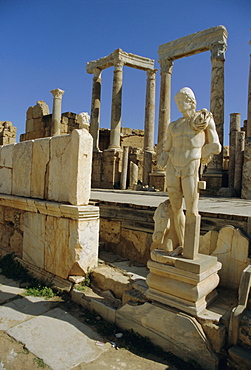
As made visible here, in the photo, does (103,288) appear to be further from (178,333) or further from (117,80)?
(117,80)

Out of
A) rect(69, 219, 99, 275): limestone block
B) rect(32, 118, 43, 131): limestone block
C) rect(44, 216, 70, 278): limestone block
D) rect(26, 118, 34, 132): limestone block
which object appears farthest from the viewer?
rect(26, 118, 34, 132): limestone block

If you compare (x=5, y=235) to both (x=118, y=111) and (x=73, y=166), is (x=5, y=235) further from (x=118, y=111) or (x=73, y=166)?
(x=118, y=111)

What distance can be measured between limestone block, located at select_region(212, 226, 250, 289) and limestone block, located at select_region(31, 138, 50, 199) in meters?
2.89

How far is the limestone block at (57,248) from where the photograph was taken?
3.97 m

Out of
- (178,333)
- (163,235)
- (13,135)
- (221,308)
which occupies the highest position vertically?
(13,135)

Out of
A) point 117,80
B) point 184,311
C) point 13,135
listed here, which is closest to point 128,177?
point 117,80

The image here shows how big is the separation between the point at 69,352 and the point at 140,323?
0.80m

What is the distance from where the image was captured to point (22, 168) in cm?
512

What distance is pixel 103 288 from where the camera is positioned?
3748mm

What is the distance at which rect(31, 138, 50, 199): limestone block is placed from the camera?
4.57 meters

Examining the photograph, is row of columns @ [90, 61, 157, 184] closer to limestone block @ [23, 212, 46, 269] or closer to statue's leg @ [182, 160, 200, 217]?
limestone block @ [23, 212, 46, 269]

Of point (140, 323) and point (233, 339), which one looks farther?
point (140, 323)

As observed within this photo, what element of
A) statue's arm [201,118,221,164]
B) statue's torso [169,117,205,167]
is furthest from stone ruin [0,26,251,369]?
statue's arm [201,118,221,164]

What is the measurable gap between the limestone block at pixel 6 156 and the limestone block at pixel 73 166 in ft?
5.03
